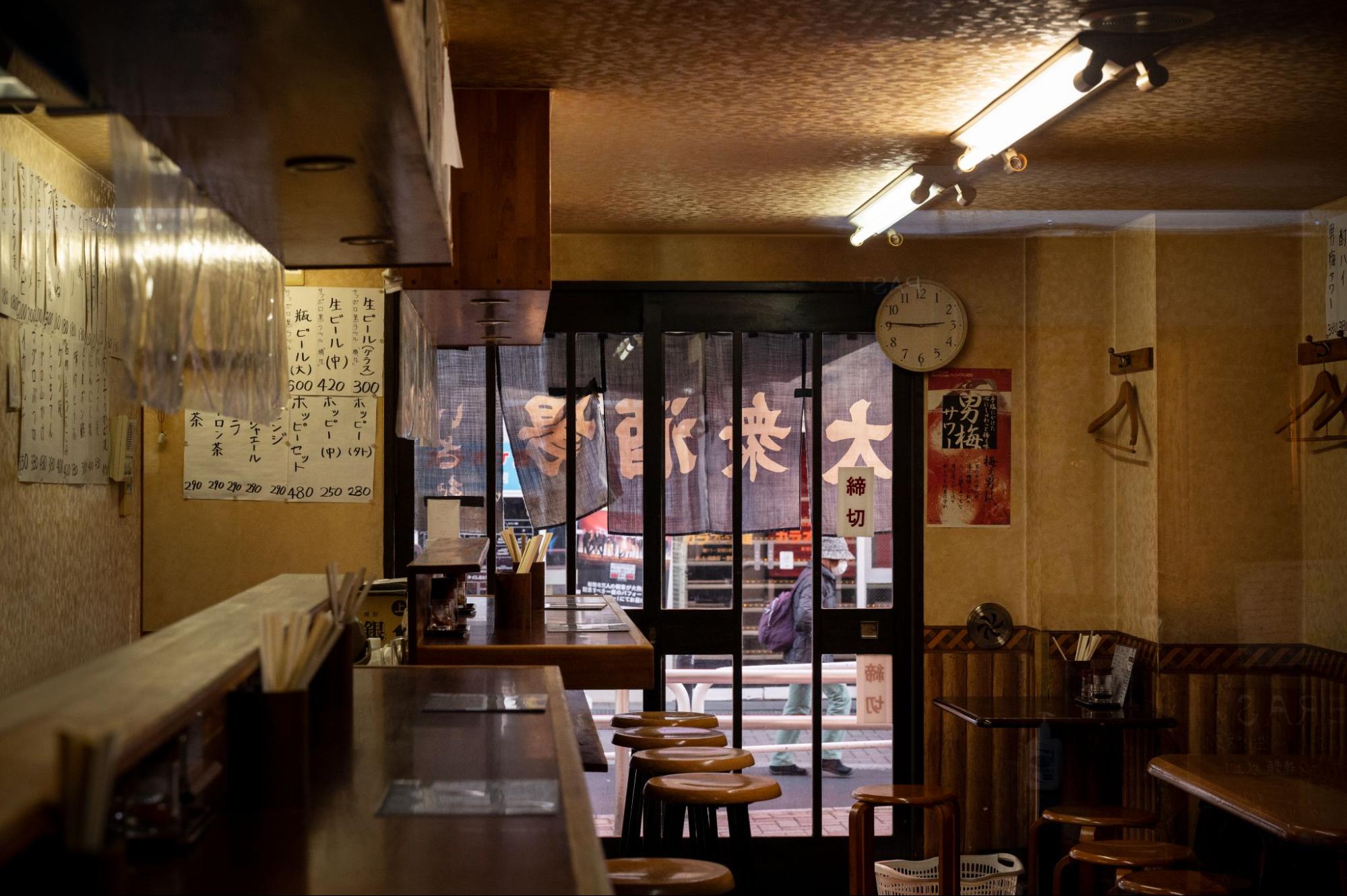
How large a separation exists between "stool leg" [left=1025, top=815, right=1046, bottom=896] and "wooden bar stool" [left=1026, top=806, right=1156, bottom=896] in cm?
7

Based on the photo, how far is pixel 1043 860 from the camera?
495 cm

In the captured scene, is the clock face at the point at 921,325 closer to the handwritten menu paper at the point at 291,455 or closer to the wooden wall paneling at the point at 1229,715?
the wooden wall paneling at the point at 1229,715

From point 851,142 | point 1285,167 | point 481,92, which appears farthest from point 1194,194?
point 481,92

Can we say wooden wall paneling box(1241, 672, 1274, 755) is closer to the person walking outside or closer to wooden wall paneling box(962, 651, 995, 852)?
wooden wall paneling box(962, 651, 995, 852)

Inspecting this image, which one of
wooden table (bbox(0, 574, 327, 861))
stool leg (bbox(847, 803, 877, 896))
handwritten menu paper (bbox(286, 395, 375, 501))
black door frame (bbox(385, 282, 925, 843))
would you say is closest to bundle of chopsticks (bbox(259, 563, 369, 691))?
wooden table (bbox(0, 574, 327, 861))

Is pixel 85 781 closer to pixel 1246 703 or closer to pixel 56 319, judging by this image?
pixel 56 319

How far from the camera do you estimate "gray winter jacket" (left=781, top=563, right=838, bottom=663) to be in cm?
559

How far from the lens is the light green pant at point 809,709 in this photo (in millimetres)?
5582

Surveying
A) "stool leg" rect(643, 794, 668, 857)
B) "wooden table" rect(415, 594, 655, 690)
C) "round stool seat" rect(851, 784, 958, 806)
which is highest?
"wooden table" rect(415, 594, 655, 690)

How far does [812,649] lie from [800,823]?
0.77 m

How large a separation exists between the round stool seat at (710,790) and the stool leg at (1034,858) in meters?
1.90

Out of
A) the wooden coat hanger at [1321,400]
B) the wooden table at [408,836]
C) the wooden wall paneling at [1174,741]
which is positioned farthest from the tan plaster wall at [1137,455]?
the wooden table at [408,836]

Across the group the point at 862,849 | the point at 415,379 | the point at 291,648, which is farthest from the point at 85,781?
the point at 862,849

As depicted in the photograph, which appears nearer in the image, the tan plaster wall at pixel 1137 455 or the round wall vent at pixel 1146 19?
the round wall vent at pixel 1146 19
